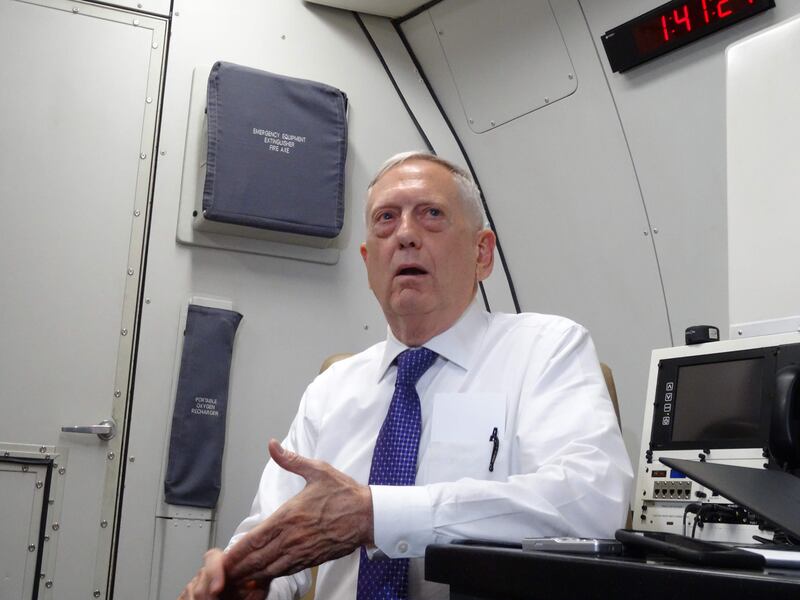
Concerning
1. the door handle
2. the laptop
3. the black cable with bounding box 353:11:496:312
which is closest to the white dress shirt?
the laptop

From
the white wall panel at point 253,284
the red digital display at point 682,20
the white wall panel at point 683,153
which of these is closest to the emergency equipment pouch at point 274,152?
the white wall panel at point 253,284

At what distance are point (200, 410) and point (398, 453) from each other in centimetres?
156

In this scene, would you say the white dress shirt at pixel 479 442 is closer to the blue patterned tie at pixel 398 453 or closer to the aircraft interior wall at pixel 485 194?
the blue patterned tie at pixel 398 453

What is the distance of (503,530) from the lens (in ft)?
4.59

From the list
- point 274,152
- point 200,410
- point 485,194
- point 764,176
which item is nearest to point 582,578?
point 764,176

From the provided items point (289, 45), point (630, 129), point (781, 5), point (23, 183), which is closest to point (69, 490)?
point (23, 183)

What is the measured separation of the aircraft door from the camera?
2.94 metres

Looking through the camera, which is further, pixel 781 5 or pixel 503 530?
pixel 781 5

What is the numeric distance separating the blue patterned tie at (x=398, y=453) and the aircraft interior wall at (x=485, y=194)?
1274mm

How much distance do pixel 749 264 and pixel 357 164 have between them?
1810mm

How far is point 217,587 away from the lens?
4.65 feet

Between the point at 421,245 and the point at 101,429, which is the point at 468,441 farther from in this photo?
the point at 101,429

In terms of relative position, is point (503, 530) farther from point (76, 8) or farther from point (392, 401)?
point (76, 8)

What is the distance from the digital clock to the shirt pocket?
1486 mm
